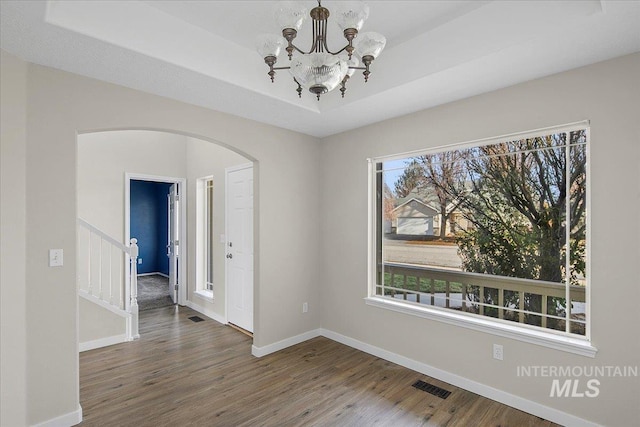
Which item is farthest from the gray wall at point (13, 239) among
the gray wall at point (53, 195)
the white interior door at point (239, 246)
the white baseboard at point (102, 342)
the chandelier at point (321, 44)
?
the white interior door at point (239, 246)

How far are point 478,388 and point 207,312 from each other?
151 inches

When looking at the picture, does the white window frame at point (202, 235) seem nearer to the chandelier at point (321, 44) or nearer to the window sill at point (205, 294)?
the window sill at point (205, 294)

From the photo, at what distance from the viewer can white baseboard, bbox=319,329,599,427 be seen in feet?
7.45

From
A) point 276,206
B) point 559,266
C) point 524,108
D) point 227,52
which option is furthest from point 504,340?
point 227,52

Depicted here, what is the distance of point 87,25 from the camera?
1.85 m

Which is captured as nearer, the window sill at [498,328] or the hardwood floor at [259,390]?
the window sill at [498,328]

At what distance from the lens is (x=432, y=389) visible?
2.77 metres

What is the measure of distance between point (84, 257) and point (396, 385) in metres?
4.27

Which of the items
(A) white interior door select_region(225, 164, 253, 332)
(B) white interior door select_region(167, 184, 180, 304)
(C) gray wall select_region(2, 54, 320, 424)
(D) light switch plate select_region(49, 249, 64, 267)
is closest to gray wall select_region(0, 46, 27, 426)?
(C) gray wall select_region(2, 54, 320, 424)

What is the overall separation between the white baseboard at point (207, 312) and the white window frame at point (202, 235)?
0.23 metres

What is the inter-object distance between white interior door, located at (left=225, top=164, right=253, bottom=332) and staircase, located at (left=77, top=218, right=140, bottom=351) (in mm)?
1173

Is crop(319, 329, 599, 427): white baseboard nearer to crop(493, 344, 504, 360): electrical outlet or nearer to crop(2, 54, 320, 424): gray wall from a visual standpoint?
crop(493, 344, 504, 360): electrical outlet

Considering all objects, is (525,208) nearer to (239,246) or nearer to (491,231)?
(491,231)

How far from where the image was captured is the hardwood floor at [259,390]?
7.81ft
